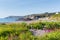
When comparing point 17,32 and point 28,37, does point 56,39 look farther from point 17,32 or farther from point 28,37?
point 17,32

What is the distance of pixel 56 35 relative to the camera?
12562 mm

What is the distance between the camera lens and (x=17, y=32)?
1355cm

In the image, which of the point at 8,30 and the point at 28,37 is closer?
the point at 28,37

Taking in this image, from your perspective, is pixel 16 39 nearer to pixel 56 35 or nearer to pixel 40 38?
pixel 40 38

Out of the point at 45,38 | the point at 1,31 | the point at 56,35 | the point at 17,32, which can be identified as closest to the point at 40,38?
the point at 45,38

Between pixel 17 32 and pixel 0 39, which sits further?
pixel 17 32

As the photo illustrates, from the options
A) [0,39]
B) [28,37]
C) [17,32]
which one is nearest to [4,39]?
[0,39]

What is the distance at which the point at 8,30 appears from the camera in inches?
557

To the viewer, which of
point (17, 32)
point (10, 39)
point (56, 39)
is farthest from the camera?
point (17, 32)

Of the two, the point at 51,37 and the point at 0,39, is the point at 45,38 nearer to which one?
the point at 51,37

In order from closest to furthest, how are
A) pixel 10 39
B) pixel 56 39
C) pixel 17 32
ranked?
pixel 10 39 → pixel 56 39 → pixel 17 32

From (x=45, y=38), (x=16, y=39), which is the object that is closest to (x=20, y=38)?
(x=16, y=39)

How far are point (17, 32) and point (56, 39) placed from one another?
238 cm

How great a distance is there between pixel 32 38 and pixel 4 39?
127 cm
